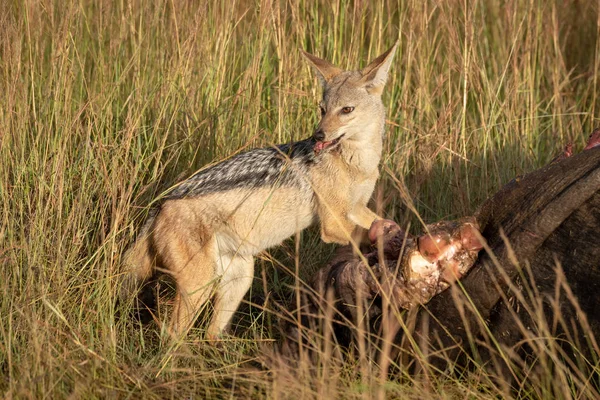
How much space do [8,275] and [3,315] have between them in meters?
0.21

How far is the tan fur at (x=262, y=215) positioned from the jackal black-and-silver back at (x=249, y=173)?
0.12ft

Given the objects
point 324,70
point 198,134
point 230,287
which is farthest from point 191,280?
point 324,70

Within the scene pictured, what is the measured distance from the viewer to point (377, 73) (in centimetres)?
460

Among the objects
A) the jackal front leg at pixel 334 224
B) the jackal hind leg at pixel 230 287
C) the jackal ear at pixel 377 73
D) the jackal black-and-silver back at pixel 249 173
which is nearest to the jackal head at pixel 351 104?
the jackal ear at pixel 377 73

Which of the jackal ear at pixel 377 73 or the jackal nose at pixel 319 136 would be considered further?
the jackal ear at pixel 377 73

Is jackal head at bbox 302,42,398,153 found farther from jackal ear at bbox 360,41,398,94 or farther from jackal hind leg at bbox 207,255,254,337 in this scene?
jackal hind leg at bbox 207,255,254,337

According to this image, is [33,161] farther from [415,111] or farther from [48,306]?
[415,111]

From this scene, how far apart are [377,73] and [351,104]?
268 millimetres

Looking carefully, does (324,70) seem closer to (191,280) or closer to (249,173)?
(249,173)

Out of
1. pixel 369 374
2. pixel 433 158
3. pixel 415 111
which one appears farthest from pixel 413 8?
pixel 369 374

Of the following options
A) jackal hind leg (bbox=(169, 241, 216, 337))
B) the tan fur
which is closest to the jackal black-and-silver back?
the tan fur

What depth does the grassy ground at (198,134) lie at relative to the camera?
315cm

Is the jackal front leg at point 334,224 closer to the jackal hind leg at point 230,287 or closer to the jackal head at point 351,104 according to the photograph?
the jackal head at point 351,104

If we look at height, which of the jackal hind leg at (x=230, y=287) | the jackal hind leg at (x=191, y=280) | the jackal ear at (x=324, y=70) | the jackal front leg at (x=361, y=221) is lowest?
the jackal hind leg at (x=230, y=287)
